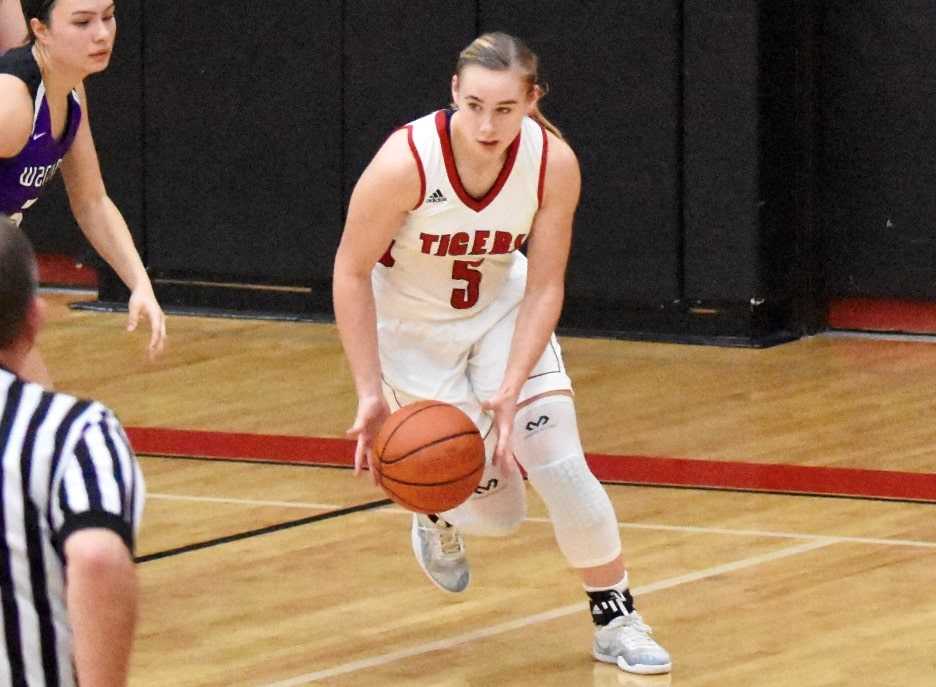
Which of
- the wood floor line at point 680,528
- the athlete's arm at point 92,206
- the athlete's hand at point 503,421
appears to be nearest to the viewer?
the athlete's hand at point 503,421

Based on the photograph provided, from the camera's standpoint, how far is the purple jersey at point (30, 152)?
507 cm

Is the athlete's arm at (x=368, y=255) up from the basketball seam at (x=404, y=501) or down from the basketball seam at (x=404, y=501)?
up

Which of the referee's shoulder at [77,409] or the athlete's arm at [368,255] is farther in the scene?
the athlete's arm at [368,255]

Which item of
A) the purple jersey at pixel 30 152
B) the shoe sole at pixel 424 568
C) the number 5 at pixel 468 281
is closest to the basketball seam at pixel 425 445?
the number 5 at pixel 468 281

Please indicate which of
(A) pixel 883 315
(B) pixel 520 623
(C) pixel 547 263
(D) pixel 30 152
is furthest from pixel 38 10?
(A) pixel 883 315

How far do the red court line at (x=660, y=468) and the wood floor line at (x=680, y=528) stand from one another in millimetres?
551

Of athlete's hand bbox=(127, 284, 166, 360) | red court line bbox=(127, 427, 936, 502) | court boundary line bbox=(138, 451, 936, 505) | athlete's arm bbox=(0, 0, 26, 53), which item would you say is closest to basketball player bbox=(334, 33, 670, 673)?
athlete's hand bbox=(127, 284, 166, 360)

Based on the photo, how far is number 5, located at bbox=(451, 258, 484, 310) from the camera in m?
5.30

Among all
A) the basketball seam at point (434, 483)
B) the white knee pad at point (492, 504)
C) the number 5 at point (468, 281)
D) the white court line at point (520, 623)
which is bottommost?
the white court line at point (520, 623)

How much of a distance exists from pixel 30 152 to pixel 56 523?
9.05ft

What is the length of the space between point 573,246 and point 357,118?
1.36 m

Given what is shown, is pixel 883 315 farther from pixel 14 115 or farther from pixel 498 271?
pixel 14 115

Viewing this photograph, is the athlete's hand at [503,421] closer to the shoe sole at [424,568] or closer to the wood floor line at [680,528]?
the shoe sole at [424,568]

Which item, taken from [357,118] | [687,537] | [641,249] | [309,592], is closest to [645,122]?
[641,249]
